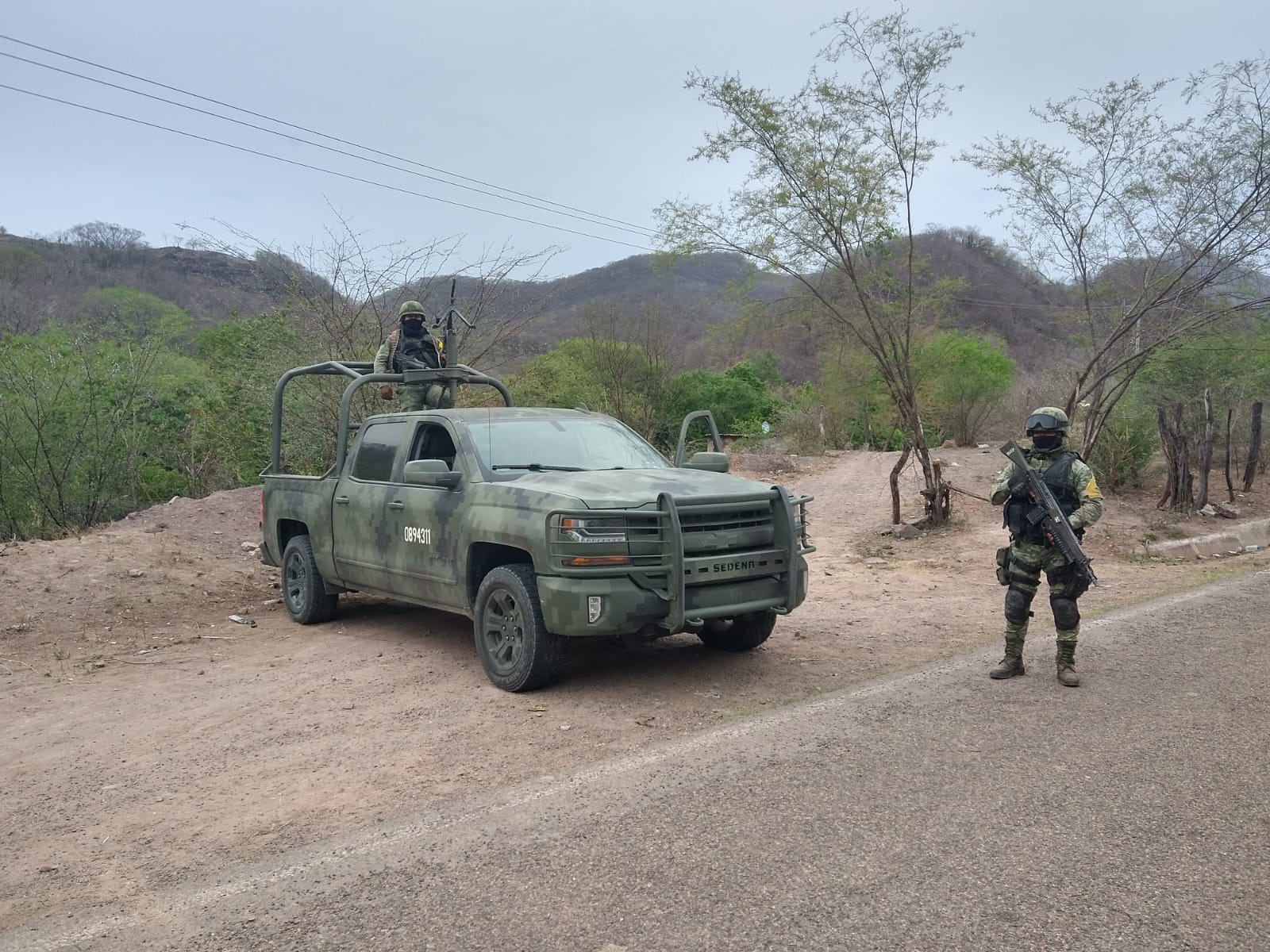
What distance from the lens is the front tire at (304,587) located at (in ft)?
28.2

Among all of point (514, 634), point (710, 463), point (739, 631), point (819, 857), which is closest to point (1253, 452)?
point (710, 463)

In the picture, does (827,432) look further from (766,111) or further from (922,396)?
(766,111)

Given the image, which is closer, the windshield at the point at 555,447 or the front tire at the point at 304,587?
the windshield at the point at 555,447

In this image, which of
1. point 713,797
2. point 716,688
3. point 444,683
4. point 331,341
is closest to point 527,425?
point 444,683

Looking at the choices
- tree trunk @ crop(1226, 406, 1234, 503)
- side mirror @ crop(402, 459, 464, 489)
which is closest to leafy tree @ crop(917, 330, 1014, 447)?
tree trunk @ crop(1226, 406, 1234, 503)

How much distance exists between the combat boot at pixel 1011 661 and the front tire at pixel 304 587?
5.47 meters

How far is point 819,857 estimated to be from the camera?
360 centimetres

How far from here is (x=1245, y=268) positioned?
46.4 feet

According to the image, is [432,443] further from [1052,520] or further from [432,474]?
[1052,520]

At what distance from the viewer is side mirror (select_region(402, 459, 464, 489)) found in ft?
21.1

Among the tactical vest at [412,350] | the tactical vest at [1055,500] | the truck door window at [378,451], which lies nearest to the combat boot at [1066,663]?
A: the tactical vest at [1055,500]

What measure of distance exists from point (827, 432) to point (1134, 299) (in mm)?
20664

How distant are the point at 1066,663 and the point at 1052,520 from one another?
0.90 m

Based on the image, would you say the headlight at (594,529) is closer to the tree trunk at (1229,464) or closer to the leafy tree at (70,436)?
the leafy tree at (70,436)
